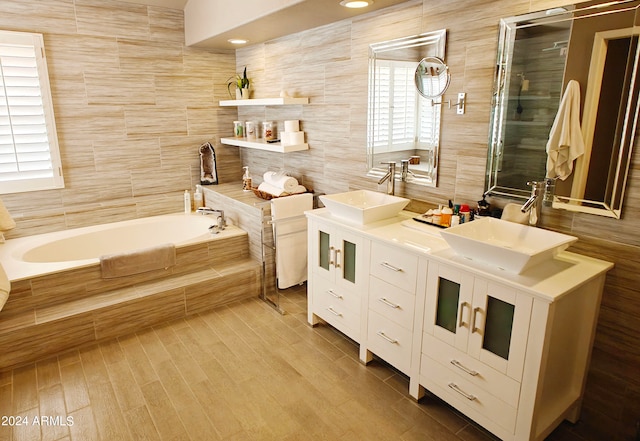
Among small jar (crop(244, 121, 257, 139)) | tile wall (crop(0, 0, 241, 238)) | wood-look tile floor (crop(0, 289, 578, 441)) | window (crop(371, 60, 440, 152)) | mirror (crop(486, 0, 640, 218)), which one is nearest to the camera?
mirror (crop(486, 0, 640, 218))

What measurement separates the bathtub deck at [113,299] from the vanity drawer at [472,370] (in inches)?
70.6

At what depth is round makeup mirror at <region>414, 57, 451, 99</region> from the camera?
2381 mm

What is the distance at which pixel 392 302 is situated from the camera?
2236 mm

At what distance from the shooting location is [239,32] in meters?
3.35

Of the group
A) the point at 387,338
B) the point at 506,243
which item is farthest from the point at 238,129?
the point at 506,243

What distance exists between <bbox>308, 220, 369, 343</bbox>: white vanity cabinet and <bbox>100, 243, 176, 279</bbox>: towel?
1178 mm

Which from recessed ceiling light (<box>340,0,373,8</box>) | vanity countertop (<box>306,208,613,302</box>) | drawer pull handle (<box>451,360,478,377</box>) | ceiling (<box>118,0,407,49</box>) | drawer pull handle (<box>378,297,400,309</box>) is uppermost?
ceiling (<box>118,0,407,49</box>)

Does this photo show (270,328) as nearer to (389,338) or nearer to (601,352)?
(389,338)

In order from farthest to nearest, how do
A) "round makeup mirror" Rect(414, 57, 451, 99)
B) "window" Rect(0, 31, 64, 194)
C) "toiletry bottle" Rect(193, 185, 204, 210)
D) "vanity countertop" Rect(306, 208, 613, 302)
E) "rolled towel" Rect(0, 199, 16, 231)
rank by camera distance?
"toiletry bottle" Rect(193, 185, 204, 210) < "window" Rect(0, 31, 64, 194) < "rolled towel" Rect(0, 199, 16, 231) < "round makeup mirror" Rect(414, 57, 451, 99) < "vanity countertop" Rect(306, 208, 613, 302)

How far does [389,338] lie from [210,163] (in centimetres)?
285

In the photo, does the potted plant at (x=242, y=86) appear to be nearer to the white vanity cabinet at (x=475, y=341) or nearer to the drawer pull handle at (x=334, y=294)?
the drawer pull handle at (x=334, y=294)

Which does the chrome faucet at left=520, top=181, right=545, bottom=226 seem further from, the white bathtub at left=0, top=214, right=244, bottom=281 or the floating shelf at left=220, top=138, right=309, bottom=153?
the white bathtub at left=0, top=214, right=244, bottom=281

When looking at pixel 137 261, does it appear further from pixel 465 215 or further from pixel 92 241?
pixel 465 215

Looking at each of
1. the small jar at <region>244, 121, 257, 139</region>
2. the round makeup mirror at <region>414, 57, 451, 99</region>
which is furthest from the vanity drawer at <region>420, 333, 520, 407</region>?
the small jar at <region>244, 121, 257, 139</region>
